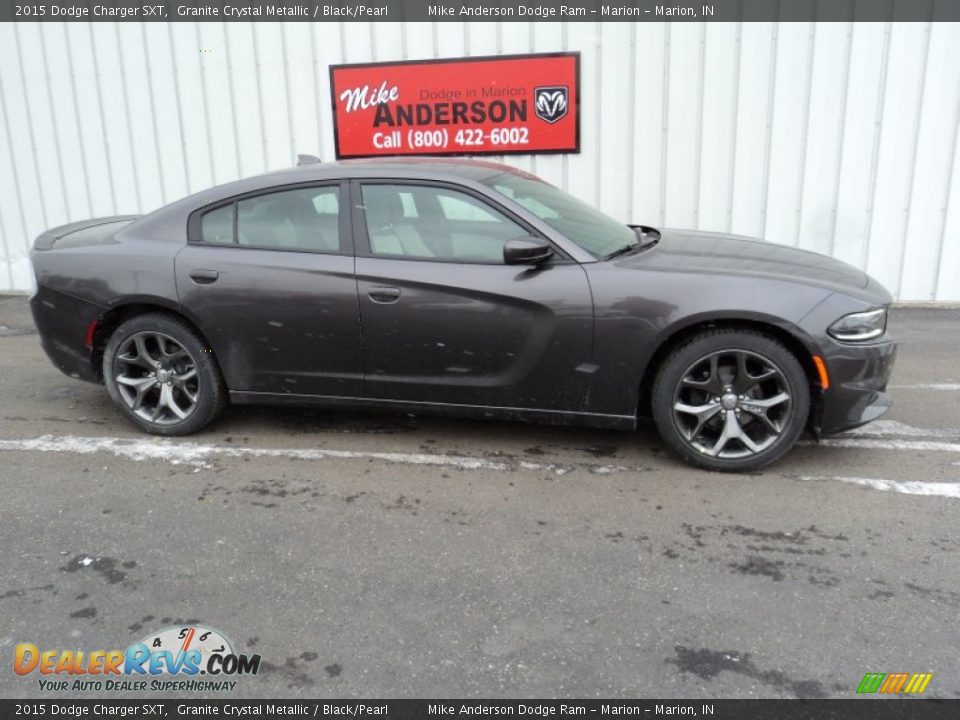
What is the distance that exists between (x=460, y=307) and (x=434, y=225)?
0.50m

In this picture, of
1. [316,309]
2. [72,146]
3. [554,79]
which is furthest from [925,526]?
[72,146]

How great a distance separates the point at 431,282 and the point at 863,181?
5.35 metres

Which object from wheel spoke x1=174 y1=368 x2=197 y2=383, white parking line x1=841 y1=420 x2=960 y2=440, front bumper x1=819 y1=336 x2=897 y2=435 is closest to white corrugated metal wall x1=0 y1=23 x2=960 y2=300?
white parking line x1=841 y1=420 x2=960 y2=440

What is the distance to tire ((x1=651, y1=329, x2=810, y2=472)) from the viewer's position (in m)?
3.67

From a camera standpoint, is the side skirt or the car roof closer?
the side skirt

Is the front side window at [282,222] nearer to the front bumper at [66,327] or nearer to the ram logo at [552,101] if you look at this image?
the front bumper at [66,327]

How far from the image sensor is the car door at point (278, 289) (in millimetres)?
4066

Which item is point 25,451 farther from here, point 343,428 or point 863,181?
point 863,181
